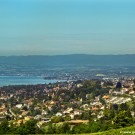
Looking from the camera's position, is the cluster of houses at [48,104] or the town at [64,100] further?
the town at [64,100]

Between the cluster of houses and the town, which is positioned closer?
the cluster of houses

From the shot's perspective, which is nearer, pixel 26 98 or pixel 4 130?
pixel 4 130

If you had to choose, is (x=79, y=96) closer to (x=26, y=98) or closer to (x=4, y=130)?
(x=26, y=98)

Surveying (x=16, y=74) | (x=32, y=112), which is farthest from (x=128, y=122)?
(x=16, y=74)

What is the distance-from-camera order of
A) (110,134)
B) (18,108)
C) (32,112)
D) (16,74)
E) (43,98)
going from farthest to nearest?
(16,74) → (43,98) → (18,108) → (32,112) → (110,134)

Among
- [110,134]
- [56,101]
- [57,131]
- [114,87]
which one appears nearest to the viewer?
[110,134]

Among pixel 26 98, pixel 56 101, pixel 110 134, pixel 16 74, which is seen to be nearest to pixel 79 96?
pixel 56 101

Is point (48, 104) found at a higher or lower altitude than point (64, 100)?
lower

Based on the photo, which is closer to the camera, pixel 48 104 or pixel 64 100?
pixel 48 104

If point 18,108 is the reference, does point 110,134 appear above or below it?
above
